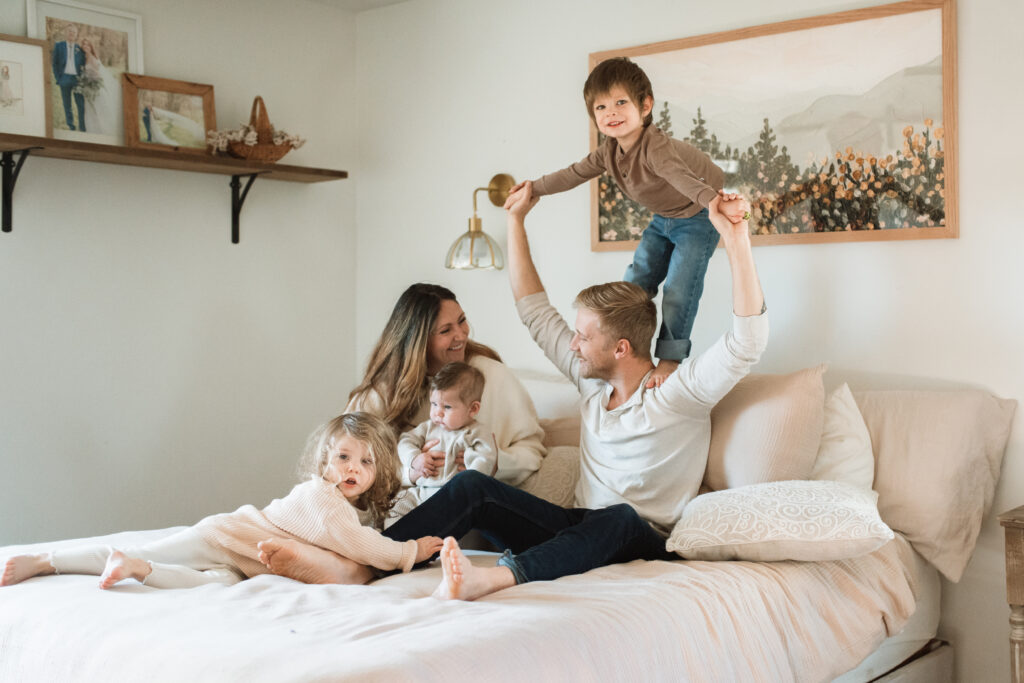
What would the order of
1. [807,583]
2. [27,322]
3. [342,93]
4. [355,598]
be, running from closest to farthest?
[355,598] → [807,583] → [27,322] → [342,93]

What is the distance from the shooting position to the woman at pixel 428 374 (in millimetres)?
2846

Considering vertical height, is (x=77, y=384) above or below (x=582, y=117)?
below

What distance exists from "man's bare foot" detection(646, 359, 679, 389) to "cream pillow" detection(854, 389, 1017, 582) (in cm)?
53

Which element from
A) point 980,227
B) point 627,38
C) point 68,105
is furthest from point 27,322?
point 980,227

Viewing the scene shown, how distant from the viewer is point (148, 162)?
328cm

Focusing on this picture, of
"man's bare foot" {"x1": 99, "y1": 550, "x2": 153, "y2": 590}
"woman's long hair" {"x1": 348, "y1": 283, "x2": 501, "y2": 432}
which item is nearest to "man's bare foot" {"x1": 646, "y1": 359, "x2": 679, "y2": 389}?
"woman's long hair" {"x1": 348, "y1": 283, "x2": 501, "y2": 432}

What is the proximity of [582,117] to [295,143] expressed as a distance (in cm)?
99

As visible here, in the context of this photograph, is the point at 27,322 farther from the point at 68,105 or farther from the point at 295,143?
the point at 295,143

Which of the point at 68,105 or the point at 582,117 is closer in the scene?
the point at 68,105

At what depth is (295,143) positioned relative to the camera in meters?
3.57

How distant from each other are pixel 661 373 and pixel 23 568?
4.85 feet

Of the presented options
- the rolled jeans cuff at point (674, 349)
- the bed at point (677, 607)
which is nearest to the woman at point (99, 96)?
the bed at point (677, 607)

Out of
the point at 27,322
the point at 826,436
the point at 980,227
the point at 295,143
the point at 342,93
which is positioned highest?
the point at 342,93

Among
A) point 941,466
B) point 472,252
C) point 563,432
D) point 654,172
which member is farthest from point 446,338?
point 941,466
